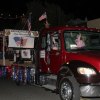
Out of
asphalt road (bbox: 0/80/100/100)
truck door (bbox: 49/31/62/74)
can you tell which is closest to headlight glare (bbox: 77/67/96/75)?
truck door (bbox: 49/31/62/74)

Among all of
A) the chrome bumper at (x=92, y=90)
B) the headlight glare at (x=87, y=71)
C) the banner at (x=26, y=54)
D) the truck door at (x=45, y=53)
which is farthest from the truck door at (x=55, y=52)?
the banner at (x=26, y=54)

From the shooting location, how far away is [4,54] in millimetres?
19328

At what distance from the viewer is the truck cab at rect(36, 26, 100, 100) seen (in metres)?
10.3

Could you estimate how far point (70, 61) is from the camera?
36.4 ft

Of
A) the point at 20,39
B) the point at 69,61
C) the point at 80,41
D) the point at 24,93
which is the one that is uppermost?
the point at 20,39

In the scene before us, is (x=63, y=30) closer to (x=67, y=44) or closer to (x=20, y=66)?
(x=67, y=44)

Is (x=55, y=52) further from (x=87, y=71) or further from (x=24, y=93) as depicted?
(x=24, y=93)

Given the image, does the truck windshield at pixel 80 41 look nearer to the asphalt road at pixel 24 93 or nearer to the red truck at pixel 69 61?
the red truck at pixel 69 61

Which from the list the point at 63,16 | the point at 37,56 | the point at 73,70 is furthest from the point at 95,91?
the point at 63,16

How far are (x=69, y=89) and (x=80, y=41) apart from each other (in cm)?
155

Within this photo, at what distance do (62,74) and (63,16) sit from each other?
28908mm

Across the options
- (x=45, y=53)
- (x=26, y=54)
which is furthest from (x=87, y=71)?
(x=26, y=54)

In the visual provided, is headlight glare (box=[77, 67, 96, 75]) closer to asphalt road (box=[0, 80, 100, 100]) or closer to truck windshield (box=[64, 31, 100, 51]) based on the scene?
truck windshield (box=[64, 31, 100, 51])

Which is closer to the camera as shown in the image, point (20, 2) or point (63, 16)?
point (63, 16)
